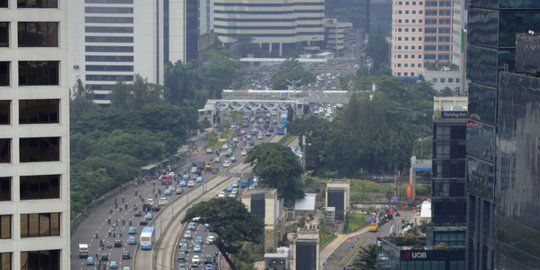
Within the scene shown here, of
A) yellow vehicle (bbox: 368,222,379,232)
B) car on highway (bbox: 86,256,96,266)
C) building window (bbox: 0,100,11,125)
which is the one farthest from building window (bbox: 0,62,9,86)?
yellow vehicle (bbox: 368,222,379,232)

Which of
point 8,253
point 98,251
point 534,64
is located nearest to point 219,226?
point 98,251

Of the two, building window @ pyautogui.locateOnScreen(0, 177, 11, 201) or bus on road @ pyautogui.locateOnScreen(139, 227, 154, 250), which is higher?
building window @ pyautogui.locateOnScreen(0, 177, 11, 201)

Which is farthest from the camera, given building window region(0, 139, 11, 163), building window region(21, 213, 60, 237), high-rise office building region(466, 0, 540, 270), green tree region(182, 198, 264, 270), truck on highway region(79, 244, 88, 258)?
truck on highway region(79, 244, 88, 258)

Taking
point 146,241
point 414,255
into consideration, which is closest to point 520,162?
point 414,255

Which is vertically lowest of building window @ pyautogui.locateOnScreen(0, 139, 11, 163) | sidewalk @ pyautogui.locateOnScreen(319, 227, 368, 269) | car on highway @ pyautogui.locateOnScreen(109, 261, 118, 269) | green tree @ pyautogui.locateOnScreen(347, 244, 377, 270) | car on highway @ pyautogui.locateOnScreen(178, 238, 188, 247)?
sidewalk @ pyautogui.locateOnScreen(319, 227, 368, 269)

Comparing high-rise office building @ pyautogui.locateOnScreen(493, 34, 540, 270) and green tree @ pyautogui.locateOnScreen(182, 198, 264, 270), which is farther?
green tree @ pyautogui.locateOnScreen(182, 198, 264, 270)

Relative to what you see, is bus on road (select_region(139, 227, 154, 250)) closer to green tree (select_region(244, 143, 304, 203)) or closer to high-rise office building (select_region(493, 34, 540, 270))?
green tree (select_region(244, 143, 304, 203))

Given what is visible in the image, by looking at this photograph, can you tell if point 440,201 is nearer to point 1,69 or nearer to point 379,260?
point 379,260
